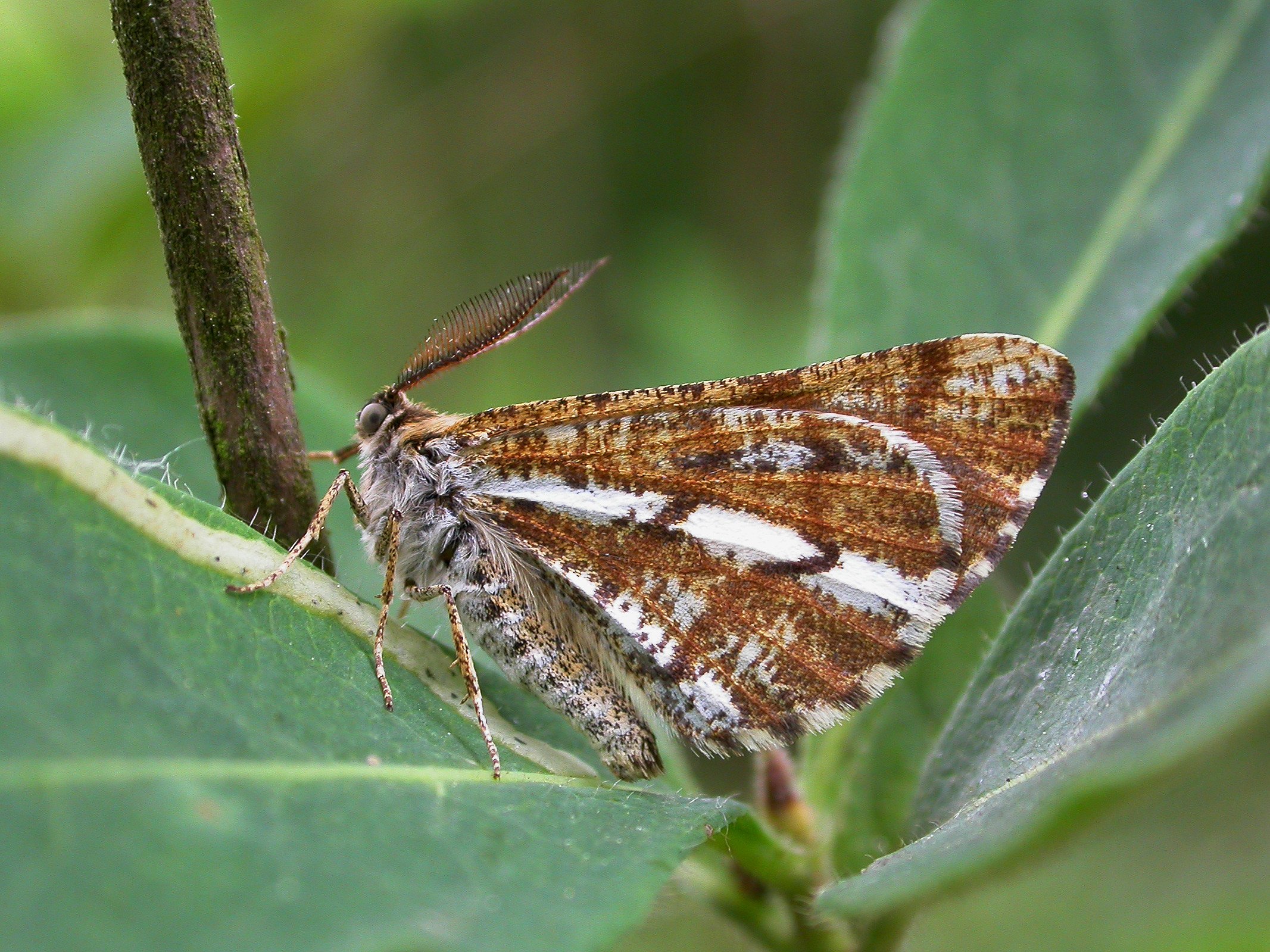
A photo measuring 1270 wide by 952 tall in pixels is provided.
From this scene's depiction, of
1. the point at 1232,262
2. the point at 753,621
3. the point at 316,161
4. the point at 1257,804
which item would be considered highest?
the point at 316,161

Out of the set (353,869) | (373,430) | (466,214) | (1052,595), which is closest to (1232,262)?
(466,214)

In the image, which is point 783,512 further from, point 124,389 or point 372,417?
point 124,389

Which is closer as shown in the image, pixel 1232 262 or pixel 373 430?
pixel 373 430

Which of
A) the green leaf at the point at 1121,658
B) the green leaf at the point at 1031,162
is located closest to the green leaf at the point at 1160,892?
the green leaf at the point at 1031,162

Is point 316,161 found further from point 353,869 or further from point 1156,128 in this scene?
point 353,869

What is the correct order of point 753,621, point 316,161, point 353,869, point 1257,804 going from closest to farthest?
point 353,869 → point 753,621 → point 1257,804 → point 316,161

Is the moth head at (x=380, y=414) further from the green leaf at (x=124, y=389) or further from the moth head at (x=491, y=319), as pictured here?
the green leaf at (x=124, y=389)
